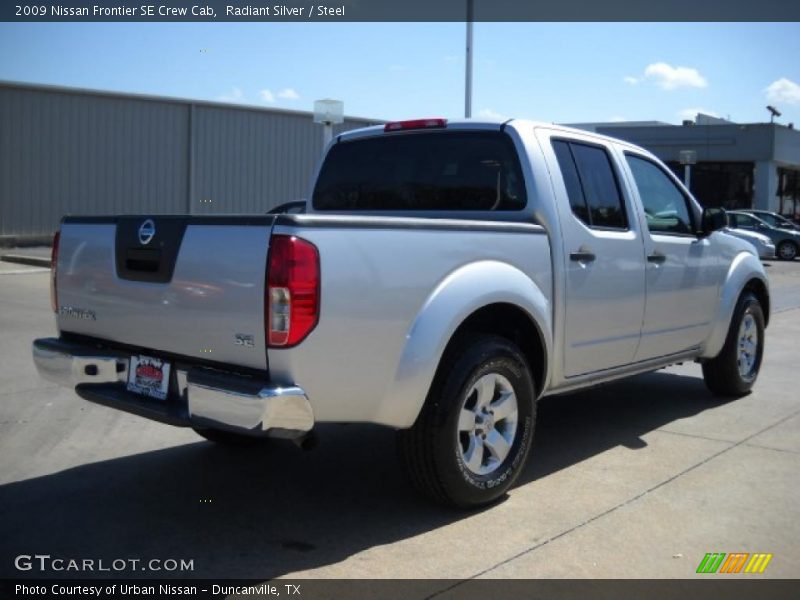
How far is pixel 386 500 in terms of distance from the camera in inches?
181

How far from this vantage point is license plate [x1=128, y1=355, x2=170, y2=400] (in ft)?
13.2

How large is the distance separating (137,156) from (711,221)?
68.7 ft

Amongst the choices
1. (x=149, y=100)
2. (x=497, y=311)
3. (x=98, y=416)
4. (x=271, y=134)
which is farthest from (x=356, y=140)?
(x=271, y=134)

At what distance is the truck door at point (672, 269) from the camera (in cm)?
573

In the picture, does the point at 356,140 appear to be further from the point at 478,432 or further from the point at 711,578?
the point at 711,578

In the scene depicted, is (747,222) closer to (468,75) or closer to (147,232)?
(468,75)

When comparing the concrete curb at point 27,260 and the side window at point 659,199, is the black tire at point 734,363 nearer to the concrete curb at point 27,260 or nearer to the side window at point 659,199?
the side window at point 659,199

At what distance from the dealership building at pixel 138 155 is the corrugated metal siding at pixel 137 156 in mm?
26

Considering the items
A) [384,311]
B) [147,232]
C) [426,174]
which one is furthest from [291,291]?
[426,174]

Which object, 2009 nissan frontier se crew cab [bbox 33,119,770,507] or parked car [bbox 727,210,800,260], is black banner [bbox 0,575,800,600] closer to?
2009 nissan frontier se crew cab [bbox 33,119,770,507]

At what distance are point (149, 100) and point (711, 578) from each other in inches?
918

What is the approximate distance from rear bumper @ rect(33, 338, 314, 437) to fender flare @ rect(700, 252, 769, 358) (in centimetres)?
389

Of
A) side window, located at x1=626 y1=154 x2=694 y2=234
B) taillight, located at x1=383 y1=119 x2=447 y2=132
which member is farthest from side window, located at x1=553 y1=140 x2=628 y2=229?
taillight, located at x1=383 y1=119 x2=447 y2=132

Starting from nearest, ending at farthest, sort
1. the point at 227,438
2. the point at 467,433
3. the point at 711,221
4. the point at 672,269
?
1. the point at 467,433
2. the point at 227,438
3. the point at 672,269
4. the point at 711,221
